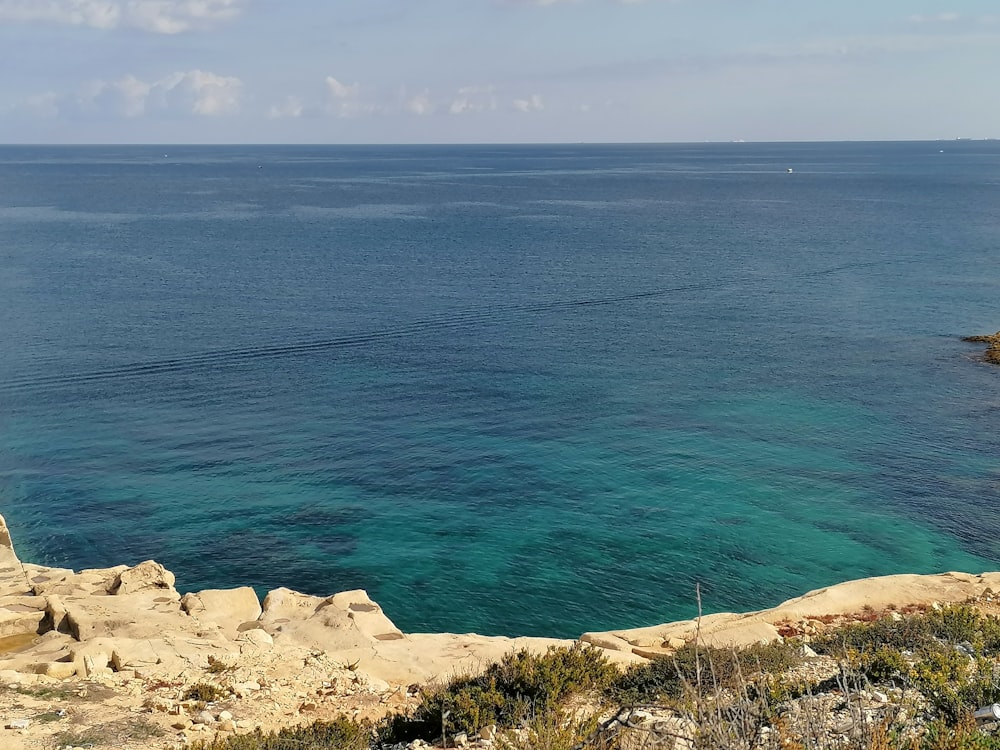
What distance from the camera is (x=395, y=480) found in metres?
37.7

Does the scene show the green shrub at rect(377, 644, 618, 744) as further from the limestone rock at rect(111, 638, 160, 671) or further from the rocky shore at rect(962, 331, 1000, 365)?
the rocky shore at rect(962, 331, 1000, 365)

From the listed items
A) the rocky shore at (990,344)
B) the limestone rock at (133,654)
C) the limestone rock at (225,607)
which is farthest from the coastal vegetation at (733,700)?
the rocky shore at (990,344)

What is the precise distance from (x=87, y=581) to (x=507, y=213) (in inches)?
4324

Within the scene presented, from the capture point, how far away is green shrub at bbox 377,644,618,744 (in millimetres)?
15492

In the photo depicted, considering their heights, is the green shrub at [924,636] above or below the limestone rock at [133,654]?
above

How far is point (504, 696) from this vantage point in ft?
53.6

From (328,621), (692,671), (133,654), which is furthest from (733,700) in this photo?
(133,654)

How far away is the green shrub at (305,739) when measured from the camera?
14346 millimetres

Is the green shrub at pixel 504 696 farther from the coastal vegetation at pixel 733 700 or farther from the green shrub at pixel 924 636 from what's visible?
the green shrub at pixel 924 636

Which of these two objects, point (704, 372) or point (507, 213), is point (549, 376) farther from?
point (507, 213)

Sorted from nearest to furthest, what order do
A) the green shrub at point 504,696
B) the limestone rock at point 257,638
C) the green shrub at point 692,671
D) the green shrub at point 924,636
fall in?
the green shrub at point 504,696 → the green shrub at point 692,671 → the green shrub at point 924,636 → the limestone rock at point 257,638

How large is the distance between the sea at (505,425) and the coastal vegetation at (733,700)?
10.7m

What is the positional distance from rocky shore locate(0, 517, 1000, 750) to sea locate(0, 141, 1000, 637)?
3742 mm

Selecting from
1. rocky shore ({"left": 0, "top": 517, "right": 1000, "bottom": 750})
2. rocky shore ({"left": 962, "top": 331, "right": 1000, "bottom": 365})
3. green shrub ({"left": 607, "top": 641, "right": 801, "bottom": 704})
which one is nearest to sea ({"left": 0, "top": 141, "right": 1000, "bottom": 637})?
rocky shore ({"left": 962, "top": 331, "right": 1000, "bottom": 365})
